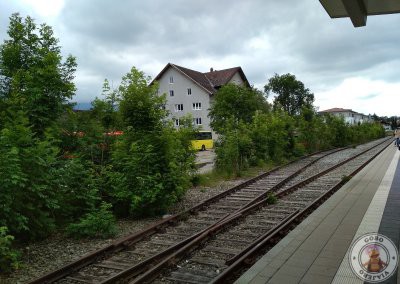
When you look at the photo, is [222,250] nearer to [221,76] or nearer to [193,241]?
[193,241]

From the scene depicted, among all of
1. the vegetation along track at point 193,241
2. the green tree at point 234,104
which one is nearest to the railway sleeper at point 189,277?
the vegetation along track at point 193,241

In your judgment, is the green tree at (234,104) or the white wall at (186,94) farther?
the white wall at (186,94)

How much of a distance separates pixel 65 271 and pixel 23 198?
2.02 metres

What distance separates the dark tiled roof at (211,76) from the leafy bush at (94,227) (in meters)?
48.8

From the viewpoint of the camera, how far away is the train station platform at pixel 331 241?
447 cm

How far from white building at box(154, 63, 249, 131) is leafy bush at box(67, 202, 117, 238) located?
157 feet

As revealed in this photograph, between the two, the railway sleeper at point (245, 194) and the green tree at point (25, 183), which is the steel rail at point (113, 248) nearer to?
the green tree at point (25, 183)

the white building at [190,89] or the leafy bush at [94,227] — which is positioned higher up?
the white building at [190,89]

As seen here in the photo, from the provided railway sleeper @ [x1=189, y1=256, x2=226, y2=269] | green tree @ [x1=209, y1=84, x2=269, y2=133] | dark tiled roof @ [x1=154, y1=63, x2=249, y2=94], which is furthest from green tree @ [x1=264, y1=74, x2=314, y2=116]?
railway sleeper @ [x1=189, y1=256, x2=226, y2=269]

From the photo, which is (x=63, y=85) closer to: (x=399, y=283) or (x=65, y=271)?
(x=65, y=271)

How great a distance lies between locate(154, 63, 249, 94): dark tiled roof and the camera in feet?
189

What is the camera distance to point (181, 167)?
37.0 feet

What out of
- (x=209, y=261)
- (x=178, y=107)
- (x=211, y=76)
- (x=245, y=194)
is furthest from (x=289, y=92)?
(x=209, y=261)

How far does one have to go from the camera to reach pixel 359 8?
25.7 ft
